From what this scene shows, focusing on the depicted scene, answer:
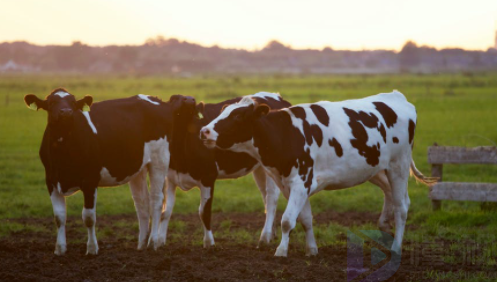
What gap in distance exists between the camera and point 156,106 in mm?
10719

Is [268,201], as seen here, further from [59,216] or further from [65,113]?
[65,113]

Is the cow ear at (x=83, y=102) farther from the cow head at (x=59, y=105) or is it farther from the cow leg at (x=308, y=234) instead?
the cow leg at (x=308, y=234)

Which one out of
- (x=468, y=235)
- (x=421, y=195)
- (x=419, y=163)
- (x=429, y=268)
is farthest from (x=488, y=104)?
(x=429, y=268)

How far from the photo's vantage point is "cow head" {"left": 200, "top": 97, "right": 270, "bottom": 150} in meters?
8.66

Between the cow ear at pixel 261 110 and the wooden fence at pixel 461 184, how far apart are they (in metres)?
4.81

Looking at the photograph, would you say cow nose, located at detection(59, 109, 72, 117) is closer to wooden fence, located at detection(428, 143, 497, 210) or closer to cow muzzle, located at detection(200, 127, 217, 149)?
cow muzzle, located at detection(200, 127, 217, 149)

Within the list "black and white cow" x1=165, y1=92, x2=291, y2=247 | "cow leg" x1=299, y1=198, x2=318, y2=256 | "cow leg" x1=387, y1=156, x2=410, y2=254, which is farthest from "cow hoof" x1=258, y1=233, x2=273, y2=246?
"cow leg" x1=387, y1=156, x2=410, y2=254

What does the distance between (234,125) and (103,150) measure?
2127 millimetres

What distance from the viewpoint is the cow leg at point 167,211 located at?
10.4 metres

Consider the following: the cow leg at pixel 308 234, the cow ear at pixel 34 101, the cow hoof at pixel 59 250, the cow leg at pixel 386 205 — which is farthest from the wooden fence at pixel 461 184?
the cow ear at pixel 34 101

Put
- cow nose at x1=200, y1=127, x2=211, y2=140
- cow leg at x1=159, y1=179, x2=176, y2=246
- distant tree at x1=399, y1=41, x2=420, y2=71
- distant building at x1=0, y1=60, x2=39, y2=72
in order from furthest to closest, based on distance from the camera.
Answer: distant tree at x1=399, y1=41, x2=420, y2=71 → distant building at x1=0, y1=60, x2=39, y2=72 → cow leg at x1=159, y1=179, x2=176, y2=246 → cow nose at x1=200, y1=127, x2=211, y2=140

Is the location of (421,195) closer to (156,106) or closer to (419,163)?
(419,163)

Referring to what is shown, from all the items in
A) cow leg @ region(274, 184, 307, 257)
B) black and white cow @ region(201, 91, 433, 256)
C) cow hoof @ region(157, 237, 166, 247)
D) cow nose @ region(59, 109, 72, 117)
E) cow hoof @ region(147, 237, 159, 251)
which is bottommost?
cow hoof @ region(157, 237, 166, 247)

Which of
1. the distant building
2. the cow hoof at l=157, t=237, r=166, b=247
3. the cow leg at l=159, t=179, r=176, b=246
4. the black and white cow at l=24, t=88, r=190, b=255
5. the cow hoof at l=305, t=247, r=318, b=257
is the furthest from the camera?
the distant building
